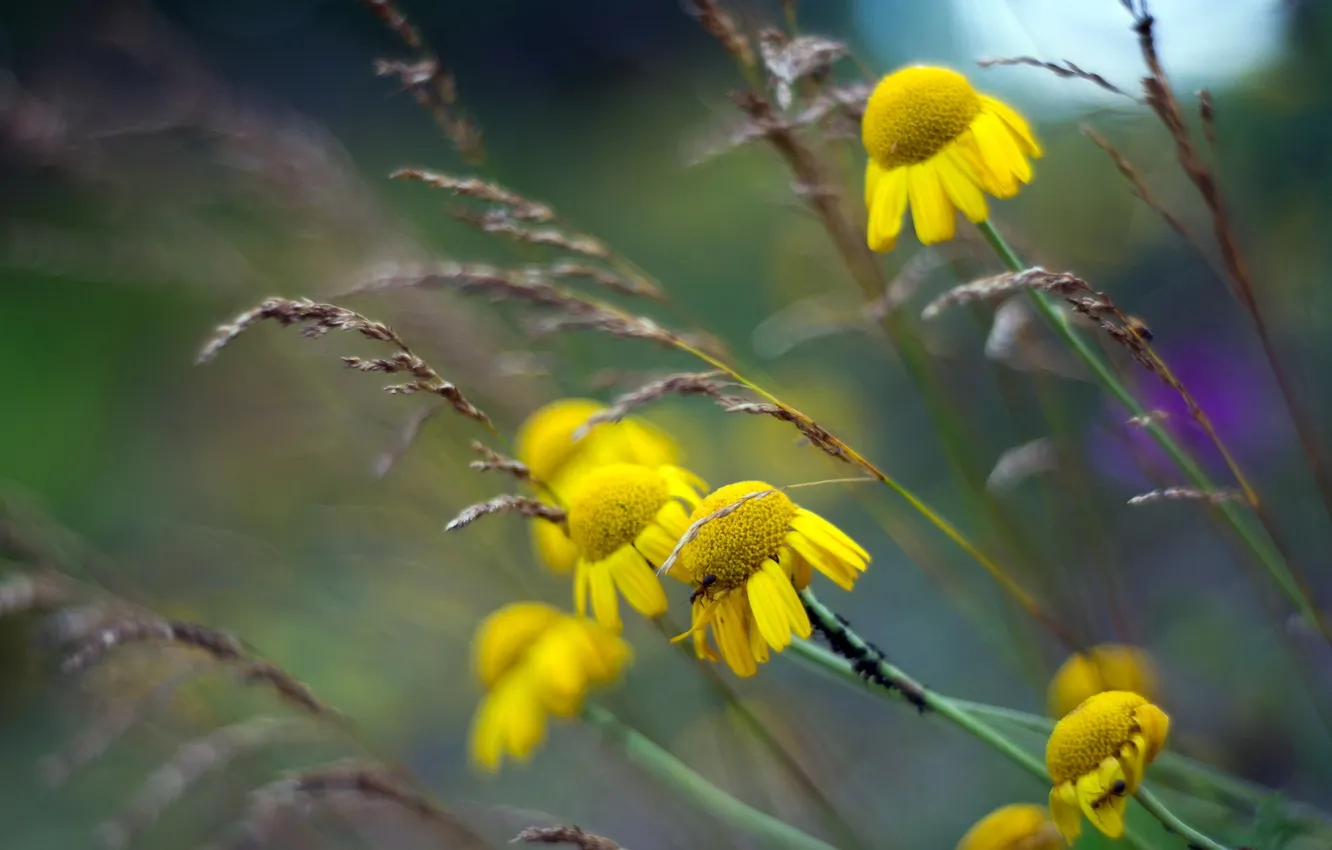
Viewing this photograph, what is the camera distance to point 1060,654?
1.33 meters

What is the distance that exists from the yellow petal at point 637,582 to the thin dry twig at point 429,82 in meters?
0.53

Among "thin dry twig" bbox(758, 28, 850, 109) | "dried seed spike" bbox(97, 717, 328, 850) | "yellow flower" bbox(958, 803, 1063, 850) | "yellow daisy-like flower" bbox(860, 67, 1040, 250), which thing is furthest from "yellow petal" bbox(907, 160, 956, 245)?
"dried seed spike" bbox(97, 717, 328, 850)

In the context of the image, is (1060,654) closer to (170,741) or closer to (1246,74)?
(1246,74)

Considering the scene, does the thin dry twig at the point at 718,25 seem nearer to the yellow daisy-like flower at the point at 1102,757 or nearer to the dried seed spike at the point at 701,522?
the dried seed spike at the point at 701,522

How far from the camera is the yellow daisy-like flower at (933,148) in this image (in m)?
0.78

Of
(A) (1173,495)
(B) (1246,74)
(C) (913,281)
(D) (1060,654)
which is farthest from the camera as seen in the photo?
(B) (1246,74)

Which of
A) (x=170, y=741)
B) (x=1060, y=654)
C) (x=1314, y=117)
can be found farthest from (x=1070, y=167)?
(x=170, y=741)

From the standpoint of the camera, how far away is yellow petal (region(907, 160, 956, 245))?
2.54 ft

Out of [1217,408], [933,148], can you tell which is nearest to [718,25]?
[933,148]

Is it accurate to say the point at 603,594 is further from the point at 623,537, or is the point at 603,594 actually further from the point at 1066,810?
the point at 1066,810

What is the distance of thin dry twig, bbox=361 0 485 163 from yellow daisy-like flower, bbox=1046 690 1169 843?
32.8 inches

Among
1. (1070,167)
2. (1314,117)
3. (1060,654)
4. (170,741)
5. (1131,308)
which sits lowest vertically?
(170,741)

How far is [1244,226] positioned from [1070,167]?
35.3 inches

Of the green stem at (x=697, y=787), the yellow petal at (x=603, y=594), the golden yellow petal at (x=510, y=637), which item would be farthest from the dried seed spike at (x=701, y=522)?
the golden yellow petal at (x=510, y=637)
